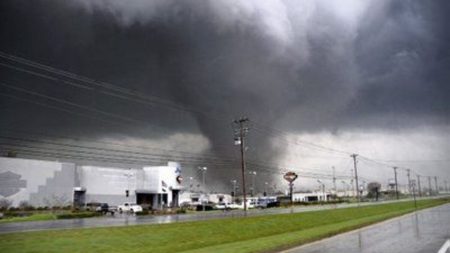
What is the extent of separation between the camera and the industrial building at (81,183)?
102000 mm

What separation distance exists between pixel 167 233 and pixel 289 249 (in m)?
8.01

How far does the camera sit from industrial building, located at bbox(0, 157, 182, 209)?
335 ft

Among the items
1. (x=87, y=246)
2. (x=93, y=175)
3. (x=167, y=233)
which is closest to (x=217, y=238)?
(x=167, y=233)

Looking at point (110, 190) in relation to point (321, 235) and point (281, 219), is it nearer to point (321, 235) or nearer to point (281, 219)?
point (281, 219)

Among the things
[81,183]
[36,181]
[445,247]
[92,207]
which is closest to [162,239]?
[445,247]

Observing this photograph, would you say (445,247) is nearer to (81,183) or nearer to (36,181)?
(36,181)

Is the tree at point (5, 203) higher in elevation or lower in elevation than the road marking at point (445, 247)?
higher

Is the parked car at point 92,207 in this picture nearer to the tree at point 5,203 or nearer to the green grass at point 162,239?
the tree at point 5,203

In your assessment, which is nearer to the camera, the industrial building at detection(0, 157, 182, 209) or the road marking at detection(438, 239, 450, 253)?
the road marking at detection(438, 239, 450, 253)

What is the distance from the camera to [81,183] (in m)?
120

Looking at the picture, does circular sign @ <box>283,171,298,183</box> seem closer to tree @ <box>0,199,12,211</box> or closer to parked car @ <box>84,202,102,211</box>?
parked car @ <box>84,202,102,211</box>

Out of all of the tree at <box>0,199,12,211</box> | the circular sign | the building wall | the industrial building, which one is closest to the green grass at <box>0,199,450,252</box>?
the circular sign

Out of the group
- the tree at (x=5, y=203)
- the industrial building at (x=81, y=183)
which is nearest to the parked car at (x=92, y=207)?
the industrial building at (x=81, y=183)

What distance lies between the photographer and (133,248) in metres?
21.2
